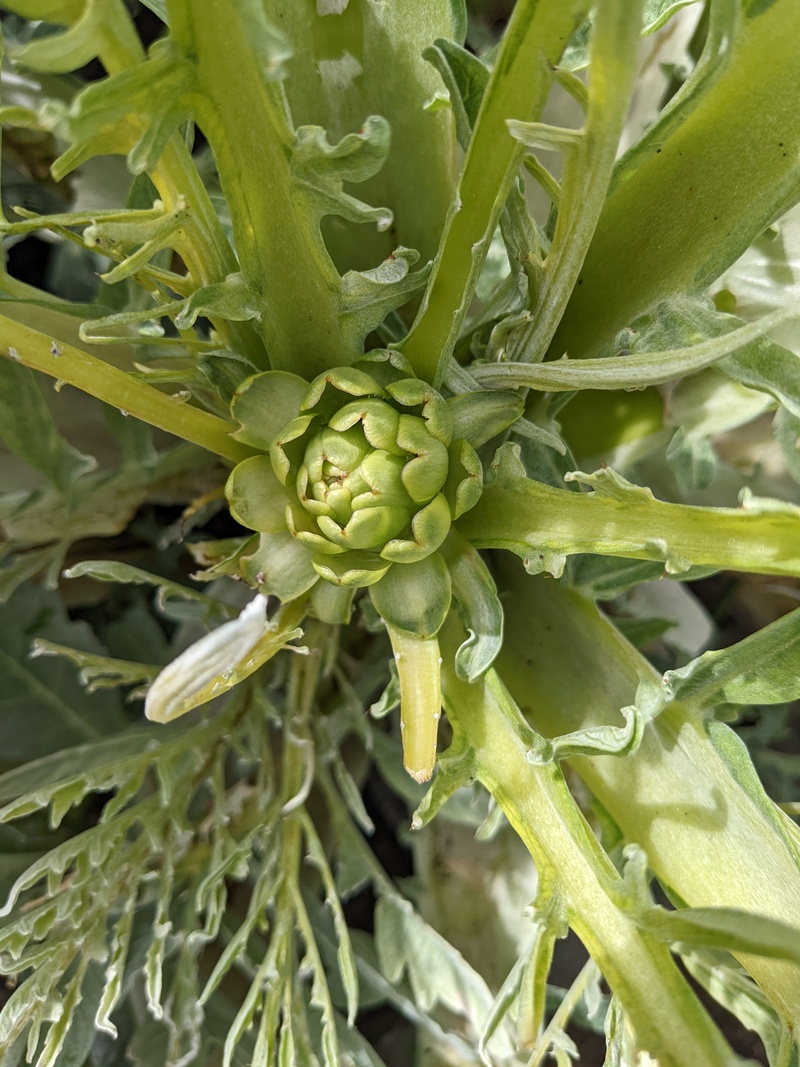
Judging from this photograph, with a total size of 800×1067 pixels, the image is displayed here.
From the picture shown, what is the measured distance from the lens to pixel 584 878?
0.41 m

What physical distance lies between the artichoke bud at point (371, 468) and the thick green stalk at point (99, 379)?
0.05 meters

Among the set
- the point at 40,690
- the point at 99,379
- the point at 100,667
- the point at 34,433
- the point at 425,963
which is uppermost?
the point at 99,379

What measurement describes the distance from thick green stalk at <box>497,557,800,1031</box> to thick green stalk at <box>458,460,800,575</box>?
0.10m

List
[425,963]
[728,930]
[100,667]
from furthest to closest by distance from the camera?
[425,963] < [100,667] < [728,930]

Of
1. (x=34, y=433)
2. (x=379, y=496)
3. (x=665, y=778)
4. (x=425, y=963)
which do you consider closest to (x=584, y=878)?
(x=665, y=778)

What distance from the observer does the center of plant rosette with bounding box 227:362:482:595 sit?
1.37ft

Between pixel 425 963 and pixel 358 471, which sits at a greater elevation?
pixel 358 471

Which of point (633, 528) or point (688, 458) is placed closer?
point (633, 528)

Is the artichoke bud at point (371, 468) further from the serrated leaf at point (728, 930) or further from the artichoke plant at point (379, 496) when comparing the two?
the serrated leaf at point (728, 930)

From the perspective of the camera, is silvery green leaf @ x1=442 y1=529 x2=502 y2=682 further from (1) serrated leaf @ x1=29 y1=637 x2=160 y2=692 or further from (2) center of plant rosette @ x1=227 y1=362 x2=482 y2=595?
(1) serrated leaf @ x1=29 y1=637 x2=160 y2=692

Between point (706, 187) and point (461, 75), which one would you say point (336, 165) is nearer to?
point (461, 75)

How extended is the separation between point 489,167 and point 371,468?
15 centimetres

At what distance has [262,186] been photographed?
390 mm

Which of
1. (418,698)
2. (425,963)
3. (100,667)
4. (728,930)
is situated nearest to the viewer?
(728,930)
